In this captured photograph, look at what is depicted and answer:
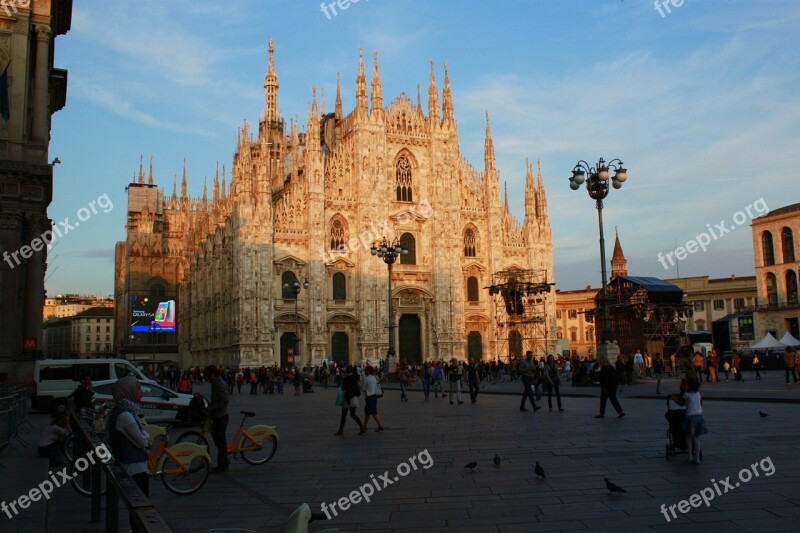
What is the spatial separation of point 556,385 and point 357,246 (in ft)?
104

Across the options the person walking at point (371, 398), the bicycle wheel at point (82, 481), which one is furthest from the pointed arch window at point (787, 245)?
the bicycle wheel at point (82, 481)

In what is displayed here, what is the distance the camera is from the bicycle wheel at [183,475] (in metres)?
8.66

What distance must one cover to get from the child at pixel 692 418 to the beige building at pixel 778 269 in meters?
56.3

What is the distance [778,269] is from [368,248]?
3545 cm

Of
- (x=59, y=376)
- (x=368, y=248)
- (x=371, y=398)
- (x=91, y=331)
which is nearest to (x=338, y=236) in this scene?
(x=368, y=248)

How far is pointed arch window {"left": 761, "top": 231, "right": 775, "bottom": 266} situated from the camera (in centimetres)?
6147

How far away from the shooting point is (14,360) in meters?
22.2

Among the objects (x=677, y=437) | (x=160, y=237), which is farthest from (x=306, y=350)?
(x=677, y=437)

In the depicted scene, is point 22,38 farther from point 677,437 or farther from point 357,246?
point 357,246

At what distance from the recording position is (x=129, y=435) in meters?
6.33

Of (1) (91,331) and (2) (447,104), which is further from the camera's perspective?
(1) (91,331)

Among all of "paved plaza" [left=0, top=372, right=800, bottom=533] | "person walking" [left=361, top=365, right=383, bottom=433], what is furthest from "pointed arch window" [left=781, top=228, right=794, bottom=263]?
"person walking" [left=361, top=365, right=383, bottom=433]

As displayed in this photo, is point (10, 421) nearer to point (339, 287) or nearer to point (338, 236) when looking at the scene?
point (339, 287)

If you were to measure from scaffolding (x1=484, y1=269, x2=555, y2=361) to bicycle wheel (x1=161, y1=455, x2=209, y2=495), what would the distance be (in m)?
42.1
